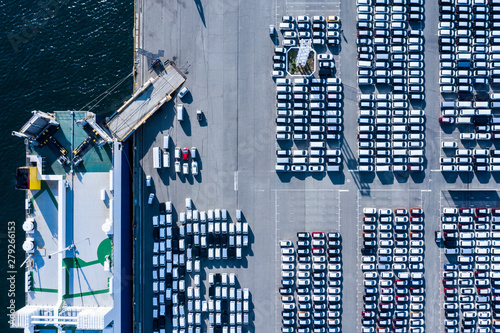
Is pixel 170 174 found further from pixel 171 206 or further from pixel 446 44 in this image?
pixel 446 44

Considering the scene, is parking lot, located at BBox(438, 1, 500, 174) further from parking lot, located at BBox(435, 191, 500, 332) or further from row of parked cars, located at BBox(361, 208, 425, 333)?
row of parked cars, located at BBox(361, 208, 425, 333)

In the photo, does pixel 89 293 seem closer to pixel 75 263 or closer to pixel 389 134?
pixel 75 263

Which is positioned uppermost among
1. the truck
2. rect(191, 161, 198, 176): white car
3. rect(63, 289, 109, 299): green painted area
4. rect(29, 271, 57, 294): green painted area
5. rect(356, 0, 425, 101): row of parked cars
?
rect(356, 0, 425, 101): row of parked cars

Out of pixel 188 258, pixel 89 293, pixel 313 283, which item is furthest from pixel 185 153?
pixel 313 283

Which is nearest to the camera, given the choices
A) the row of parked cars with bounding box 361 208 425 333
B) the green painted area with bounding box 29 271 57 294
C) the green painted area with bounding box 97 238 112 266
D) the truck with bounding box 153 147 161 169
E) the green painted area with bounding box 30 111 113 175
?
the green painted area with bounding box 29 271 57 294

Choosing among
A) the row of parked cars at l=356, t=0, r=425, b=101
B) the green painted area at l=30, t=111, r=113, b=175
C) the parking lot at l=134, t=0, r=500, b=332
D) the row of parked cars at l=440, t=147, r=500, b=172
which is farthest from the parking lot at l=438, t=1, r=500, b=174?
the green painted area at l=30, t=111, r=113, b=175
